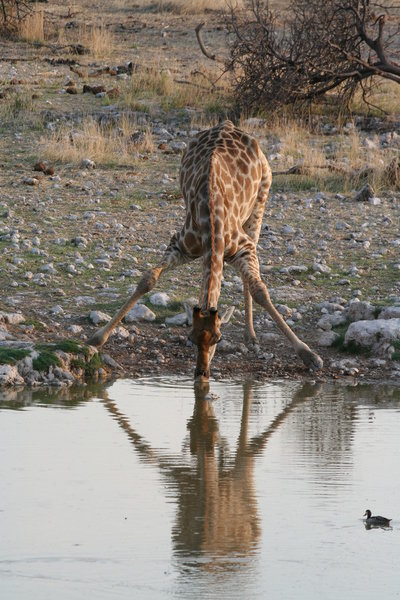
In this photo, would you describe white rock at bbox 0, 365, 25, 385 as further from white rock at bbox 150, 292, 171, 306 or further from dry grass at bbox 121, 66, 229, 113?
dry grass at bbox 121, 66, 229, 113

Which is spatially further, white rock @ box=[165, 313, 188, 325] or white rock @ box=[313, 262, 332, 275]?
white rock @ box=[313, 262, 332, 275]

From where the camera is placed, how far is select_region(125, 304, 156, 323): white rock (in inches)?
344

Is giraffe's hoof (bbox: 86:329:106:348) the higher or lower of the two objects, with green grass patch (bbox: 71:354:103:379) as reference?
higher

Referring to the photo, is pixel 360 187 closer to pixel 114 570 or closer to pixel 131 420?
pixel 131 420

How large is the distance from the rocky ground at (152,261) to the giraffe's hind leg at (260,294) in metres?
0.12

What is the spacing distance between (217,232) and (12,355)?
1575 millimetres

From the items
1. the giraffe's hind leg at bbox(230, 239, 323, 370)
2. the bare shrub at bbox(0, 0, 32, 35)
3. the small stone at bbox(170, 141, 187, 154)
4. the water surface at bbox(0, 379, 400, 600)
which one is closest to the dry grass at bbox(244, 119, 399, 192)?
the small stone at bbox(170, 141, 187, 154)

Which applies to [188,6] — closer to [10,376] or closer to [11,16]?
[11,16]

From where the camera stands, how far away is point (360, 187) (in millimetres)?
13031

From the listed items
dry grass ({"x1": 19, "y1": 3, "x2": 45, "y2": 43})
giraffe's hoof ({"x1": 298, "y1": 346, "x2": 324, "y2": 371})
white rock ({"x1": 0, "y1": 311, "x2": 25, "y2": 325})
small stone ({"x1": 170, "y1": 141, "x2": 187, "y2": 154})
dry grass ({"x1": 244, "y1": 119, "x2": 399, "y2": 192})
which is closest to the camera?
giraffe's hoof ({"x1": 298, "y1": 346, "x2": 324, "y2": 371})

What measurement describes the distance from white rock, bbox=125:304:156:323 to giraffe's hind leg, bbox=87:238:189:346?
0.53 metres

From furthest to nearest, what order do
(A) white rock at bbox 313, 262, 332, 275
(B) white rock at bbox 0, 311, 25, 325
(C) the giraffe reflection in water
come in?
(A) white rock at bbox 313, 262, 332, 275 → (B) white rock at bbox 0, 311, 25, 325 → (C) the giraffe reflection in water

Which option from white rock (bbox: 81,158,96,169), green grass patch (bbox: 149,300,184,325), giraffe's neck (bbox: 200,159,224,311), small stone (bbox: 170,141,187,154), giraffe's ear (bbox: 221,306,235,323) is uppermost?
giraffe's neck (bbox: 200,159,224,311)

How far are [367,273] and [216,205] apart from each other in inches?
114
